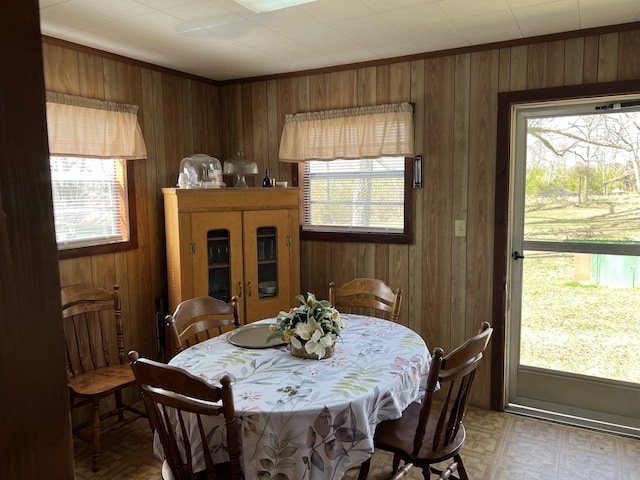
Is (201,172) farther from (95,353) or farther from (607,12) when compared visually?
(607,12)

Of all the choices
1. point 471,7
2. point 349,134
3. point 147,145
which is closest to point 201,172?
point 147,145

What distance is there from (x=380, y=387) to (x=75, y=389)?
186 cm

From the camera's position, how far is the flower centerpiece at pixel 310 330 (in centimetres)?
204

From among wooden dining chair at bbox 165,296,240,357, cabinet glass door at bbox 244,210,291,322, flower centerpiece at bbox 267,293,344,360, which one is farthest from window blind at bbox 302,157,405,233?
flower centerpiece at bbox 267,293,344,360

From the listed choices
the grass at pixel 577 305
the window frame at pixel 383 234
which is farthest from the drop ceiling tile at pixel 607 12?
the window frame at pixel 383 234

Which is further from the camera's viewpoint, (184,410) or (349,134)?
(349,134)

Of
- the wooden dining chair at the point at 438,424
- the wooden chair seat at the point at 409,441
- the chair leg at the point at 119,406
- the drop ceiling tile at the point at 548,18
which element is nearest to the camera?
the wooden dining chair at the point at 438,424

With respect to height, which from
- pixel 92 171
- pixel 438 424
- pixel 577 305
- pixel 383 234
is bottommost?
pixel 438 424

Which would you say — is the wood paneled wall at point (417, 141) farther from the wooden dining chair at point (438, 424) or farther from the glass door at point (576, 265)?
the wooden dining chair at point (438, 424)

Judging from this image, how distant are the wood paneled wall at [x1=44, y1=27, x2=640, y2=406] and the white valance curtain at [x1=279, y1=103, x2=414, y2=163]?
9cm

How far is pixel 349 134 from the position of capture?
3475mm

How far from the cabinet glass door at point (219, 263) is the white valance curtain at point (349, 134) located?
814 millimetres

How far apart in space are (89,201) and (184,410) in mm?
2009

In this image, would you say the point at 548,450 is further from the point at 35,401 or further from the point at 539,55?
the point at 35,401
